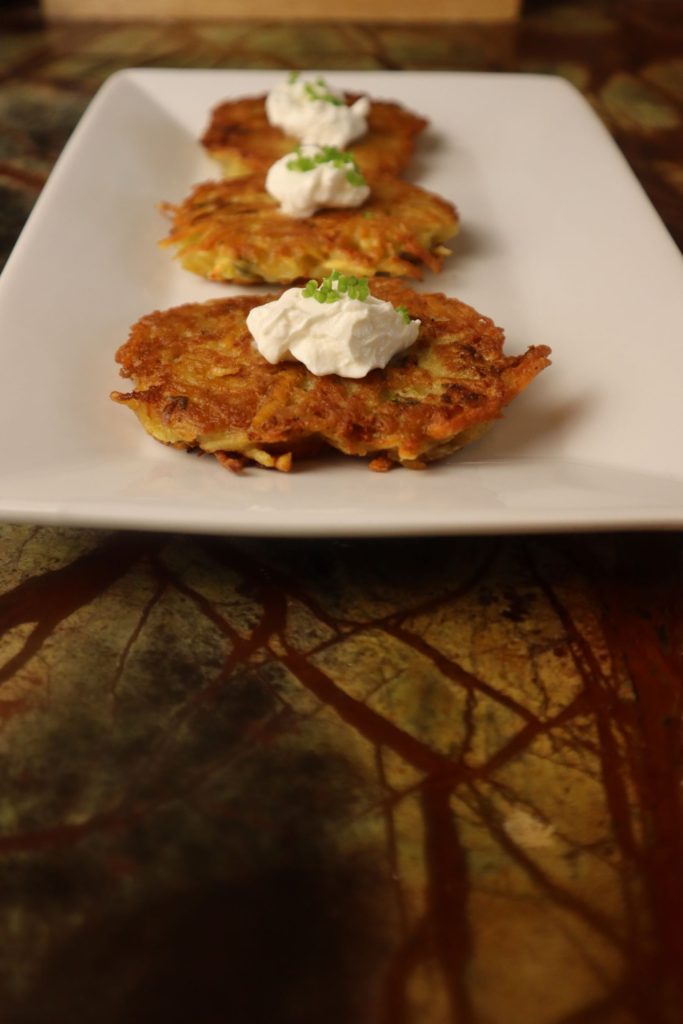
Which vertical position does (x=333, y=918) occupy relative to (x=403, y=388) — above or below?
below

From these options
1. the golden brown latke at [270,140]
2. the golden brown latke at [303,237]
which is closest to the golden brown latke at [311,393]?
the golden brown latke at [303,237]

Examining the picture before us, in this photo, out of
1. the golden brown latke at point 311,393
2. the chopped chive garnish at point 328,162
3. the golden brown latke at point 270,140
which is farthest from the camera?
the golden brown latke at point 270,140

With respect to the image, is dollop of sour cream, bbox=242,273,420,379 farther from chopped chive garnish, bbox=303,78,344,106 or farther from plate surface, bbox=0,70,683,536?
chopped chive garnish, bbox=303,78,344,106

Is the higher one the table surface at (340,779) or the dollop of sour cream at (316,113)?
the dollop of sour cream at (316,113)

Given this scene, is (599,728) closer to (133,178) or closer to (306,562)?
(306,562)

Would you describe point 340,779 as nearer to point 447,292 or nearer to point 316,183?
point 447,292

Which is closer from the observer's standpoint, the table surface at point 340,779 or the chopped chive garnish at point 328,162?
the table surface at point 340,779

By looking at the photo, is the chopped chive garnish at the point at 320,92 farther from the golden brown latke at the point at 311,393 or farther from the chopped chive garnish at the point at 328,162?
the golden brown latke at the point at 311,393

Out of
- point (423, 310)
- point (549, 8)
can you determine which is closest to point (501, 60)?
point (549, 8)
